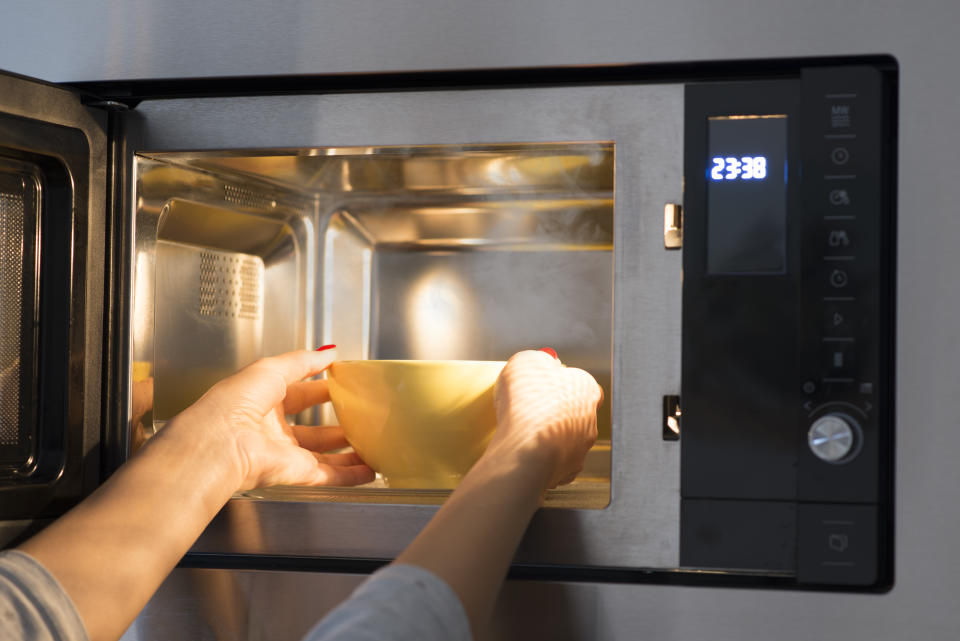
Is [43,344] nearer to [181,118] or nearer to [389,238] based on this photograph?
[181,118]

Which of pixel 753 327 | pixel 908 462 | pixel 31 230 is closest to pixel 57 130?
pixel 31 230

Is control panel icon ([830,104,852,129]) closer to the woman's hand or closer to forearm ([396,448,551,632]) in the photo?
forearm ([396,448,551,632])

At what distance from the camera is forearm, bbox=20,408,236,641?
537 millimetres

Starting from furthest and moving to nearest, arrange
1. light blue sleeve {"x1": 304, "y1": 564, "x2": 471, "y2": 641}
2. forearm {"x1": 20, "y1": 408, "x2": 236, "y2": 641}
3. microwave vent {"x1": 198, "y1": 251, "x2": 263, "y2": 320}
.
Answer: microwave vent {"x1": 198, "y1": 251, "x2": 263, "y2": 320} → forearm {"x1": 20, "y1": 408, "x2": 236, "y2": 641} → light blue sleeve {"x1": 304, "y1": 564, "x2": 471, "y2": 641}

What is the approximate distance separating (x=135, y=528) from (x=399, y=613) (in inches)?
9.3

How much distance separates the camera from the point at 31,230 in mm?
617

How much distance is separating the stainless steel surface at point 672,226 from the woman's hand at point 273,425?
335mm

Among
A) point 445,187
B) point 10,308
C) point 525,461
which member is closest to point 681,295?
point 525,461

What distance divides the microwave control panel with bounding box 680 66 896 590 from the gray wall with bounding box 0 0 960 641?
0.7 inches

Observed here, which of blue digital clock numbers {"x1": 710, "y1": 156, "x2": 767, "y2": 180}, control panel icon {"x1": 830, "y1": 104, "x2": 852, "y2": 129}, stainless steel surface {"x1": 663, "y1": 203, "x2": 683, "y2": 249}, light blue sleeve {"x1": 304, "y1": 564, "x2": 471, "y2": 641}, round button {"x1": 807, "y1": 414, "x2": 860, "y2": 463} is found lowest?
light blue sleeve {"x1": 304, "y1": 564, "x2": 471, "y2": 641}

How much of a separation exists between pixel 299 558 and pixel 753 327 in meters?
0.38

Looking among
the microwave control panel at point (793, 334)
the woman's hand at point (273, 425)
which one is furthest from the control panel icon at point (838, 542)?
the woman's hand at point (273, 425)

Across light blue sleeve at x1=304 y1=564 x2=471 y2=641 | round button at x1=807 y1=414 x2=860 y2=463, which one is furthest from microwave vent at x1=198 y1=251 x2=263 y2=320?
round button at x1=807 y1=414 x2=860 y2=463

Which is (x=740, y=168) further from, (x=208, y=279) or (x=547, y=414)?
(x=208, y=279)
